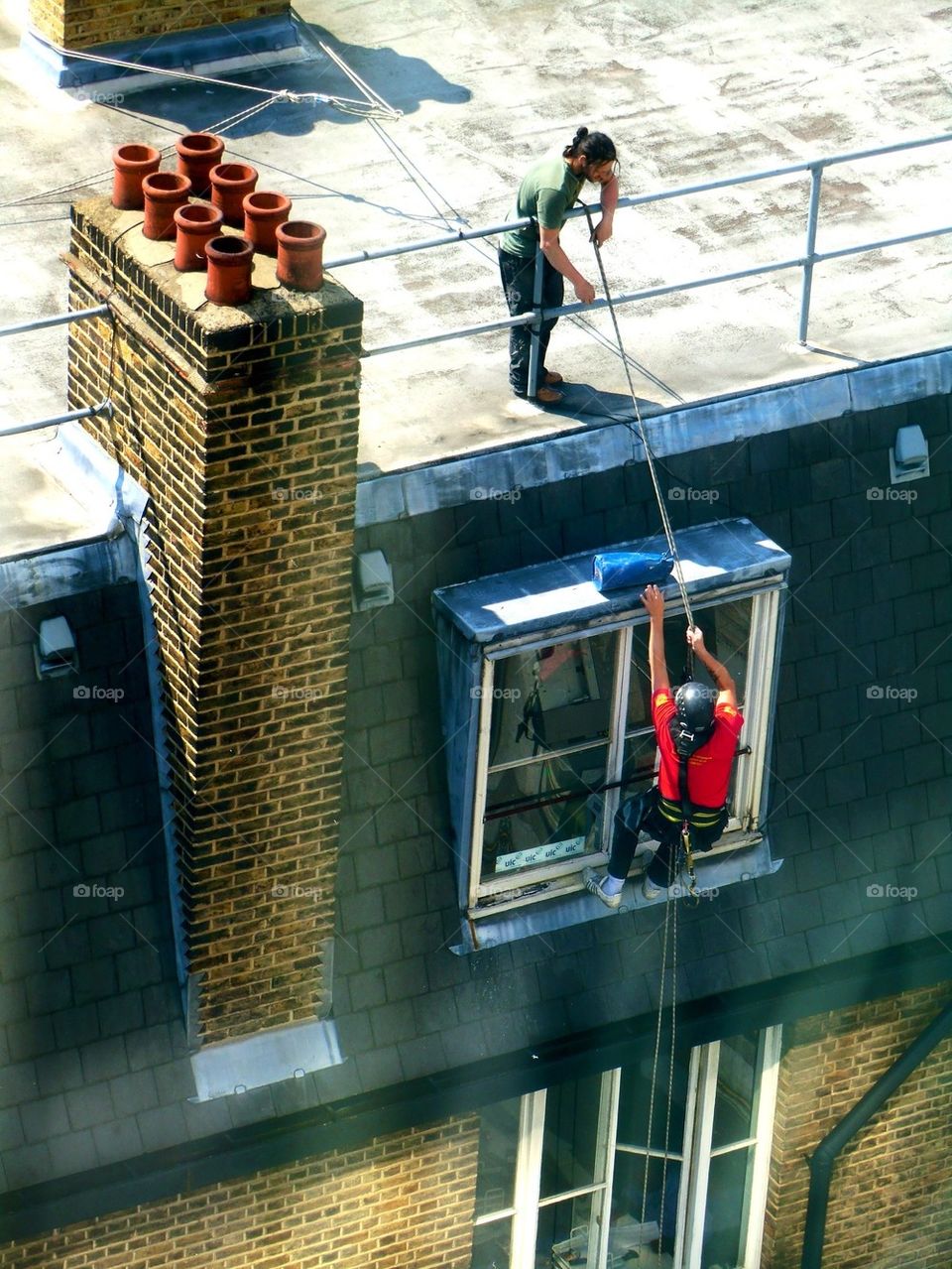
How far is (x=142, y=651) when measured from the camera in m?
12.0

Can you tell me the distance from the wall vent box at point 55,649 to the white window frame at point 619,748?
7.61ft

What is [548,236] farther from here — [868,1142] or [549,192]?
[868,1142]

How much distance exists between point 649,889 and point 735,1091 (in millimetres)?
2566

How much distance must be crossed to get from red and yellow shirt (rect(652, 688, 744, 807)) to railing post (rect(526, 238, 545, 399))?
6.80 ft

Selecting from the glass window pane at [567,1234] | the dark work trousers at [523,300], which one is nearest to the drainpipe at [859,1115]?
the glass window pane at [567,1234]

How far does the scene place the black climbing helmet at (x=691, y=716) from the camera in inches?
490

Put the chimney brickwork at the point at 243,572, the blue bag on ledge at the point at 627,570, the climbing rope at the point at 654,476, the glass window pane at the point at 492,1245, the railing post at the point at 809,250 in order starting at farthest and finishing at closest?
the glass window pane at the point at 492,1245 → the railing post at the point at 809,250 → the climbing rope at the point at 654,476 → the blue bag on ledge at the point at 627,570 → the chimney brickwork at the point at 243,572

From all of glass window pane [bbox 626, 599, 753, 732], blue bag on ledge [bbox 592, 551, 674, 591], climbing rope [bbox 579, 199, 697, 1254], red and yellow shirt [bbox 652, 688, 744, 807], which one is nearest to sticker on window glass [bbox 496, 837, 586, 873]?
climbing rope [bbox 579, 199, 697, 1254]

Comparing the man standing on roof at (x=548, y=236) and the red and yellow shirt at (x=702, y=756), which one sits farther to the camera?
the red and yellow shirt at (x=702, y=756)

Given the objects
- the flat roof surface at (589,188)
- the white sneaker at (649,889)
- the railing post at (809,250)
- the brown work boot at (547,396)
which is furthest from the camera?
the flat roof surface at (589,188)

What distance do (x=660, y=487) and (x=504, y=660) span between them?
145cm

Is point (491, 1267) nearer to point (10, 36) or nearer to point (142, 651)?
point (142, 651)

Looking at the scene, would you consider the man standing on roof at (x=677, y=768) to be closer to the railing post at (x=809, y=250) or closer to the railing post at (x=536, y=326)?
the railing post at (x=536, y=326)

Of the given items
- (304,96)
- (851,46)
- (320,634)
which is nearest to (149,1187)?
(320,634)
